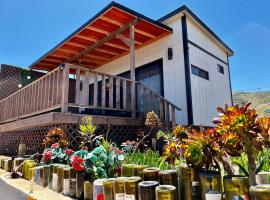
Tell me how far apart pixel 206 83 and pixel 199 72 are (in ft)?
1.91

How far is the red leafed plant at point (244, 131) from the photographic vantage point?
117 centimetres

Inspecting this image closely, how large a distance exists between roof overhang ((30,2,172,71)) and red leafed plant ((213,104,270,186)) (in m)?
4.98

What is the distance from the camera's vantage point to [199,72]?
794 centimetres

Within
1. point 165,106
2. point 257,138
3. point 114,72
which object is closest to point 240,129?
point 257,138

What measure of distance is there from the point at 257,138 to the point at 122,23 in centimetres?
592

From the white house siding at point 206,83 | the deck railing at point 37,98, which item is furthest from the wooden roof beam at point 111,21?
the white house siding at point 206,83

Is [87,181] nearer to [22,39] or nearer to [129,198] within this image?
[129,198]

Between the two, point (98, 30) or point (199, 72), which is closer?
point (98, 30)

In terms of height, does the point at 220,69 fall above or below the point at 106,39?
below

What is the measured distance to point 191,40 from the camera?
25.1 feet

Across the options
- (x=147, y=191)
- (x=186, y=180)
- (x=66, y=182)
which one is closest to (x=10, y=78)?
(x=66, y=182)

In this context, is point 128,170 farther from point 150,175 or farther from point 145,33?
point 145,33

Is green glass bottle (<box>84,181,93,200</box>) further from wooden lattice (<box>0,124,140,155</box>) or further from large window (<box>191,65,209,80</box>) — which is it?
large window (<box>191,65,209,80</box>)

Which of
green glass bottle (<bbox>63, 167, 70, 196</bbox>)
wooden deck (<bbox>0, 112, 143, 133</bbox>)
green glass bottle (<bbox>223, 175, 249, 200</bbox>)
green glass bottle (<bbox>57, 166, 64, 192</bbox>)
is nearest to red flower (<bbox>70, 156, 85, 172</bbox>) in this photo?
green glass bottle (<bbox>63, 167, 70, 196</bbox>)
